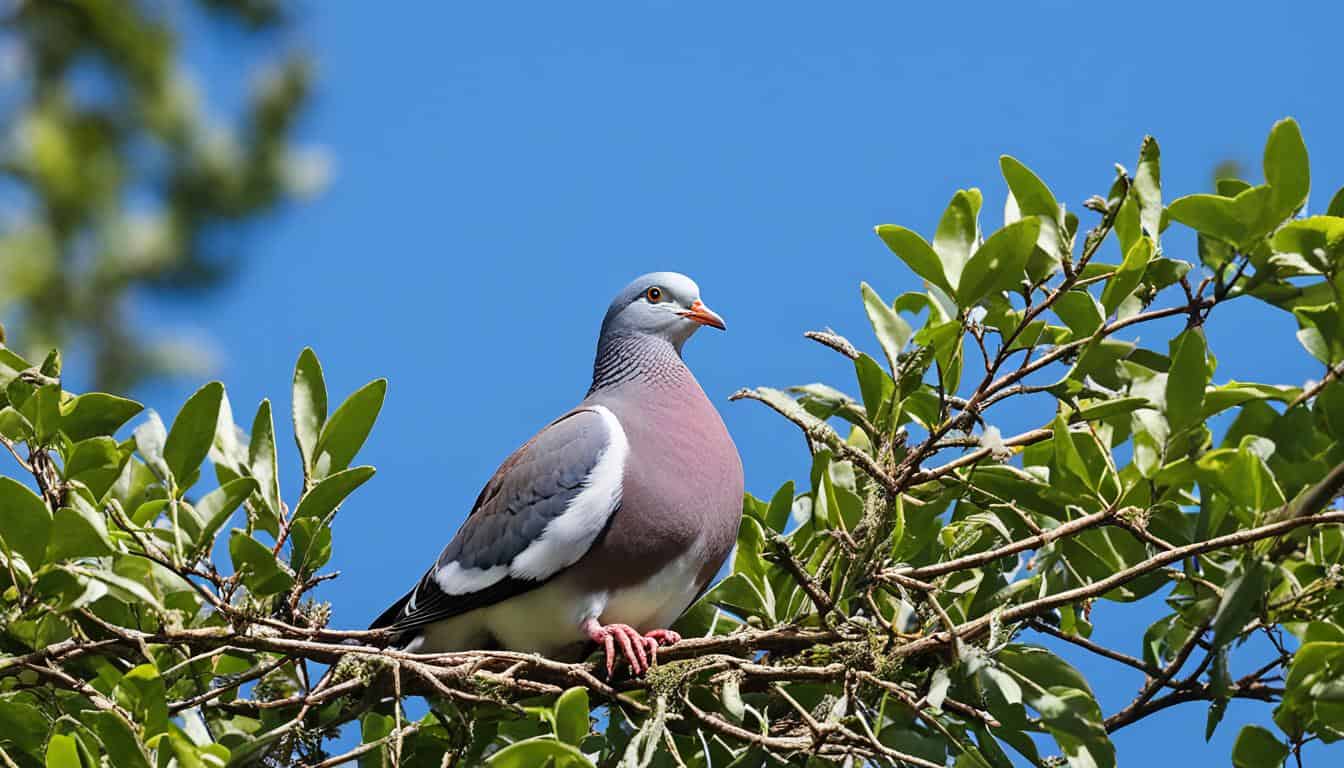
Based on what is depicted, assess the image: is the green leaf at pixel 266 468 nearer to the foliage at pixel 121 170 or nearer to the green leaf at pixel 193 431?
the green leaf at pixel 193 431

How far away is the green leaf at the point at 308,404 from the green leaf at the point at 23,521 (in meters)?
0.55

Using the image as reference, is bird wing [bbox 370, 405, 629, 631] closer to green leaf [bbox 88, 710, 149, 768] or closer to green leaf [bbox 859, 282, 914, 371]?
green leaf [bbox 859, 282, 914, 371]

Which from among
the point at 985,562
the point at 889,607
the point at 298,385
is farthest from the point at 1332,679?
the point at 298,385

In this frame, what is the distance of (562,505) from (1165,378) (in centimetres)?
128

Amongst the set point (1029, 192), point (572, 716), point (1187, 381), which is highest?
point (1029, 192)

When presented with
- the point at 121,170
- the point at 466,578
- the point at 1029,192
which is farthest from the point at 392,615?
the point at 121,170

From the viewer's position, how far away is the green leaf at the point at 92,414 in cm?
255

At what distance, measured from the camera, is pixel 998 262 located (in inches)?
97.3

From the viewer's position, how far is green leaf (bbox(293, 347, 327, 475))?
2756 mm

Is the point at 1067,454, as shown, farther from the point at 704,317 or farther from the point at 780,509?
the point at 704,317

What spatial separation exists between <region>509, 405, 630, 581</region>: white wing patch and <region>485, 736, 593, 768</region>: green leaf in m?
0.99

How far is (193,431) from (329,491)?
25cm

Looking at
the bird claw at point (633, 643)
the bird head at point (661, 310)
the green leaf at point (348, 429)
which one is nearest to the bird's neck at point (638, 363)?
the bird head at point (661, 310)

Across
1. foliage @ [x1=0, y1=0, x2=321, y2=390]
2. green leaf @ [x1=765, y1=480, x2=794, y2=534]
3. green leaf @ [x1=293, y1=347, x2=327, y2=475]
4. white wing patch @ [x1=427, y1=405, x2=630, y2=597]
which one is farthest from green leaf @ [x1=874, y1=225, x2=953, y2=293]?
foliage @ [x1=0, y1=0, x2=321, y2=390]
